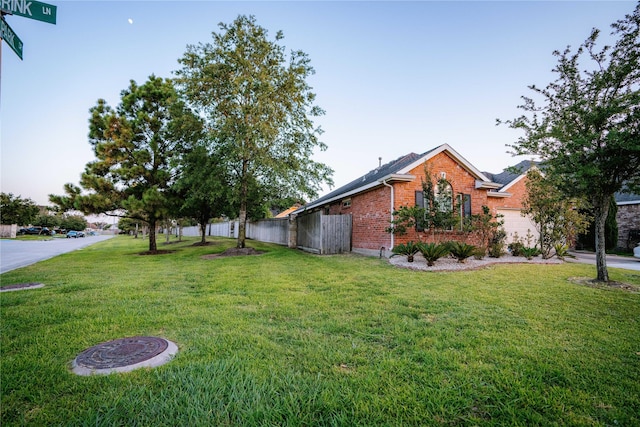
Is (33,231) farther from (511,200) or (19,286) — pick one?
(511,200)

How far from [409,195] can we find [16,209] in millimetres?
46573

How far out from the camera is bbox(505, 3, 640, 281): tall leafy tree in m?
5.93

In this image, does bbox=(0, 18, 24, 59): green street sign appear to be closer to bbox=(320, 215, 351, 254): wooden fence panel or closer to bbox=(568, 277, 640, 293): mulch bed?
bbox=(568, 277, 640, 293): mulch bed

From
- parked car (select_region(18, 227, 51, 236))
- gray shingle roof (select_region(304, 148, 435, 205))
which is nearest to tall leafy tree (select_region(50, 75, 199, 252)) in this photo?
gray shingle roof (select_region(304, 148, 435, 205))

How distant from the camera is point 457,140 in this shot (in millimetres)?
12805

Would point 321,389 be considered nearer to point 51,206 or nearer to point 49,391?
point 49,391

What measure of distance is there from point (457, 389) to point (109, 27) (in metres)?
11.5

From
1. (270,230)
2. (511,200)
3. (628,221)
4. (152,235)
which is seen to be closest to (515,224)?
(511,200)

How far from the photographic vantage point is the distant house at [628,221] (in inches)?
621

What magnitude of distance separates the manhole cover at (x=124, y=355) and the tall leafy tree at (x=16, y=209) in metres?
45.4

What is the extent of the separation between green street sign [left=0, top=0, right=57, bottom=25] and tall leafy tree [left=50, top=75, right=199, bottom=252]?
11.4 meters

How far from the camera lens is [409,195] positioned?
37.8 feet

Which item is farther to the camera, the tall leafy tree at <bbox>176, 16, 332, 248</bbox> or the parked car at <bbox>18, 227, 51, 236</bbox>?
the parked car at <bbox>18, 227, 51, 236</bbox>

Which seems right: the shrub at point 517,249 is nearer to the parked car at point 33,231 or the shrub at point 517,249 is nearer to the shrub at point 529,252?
the shrub at point 529,252
